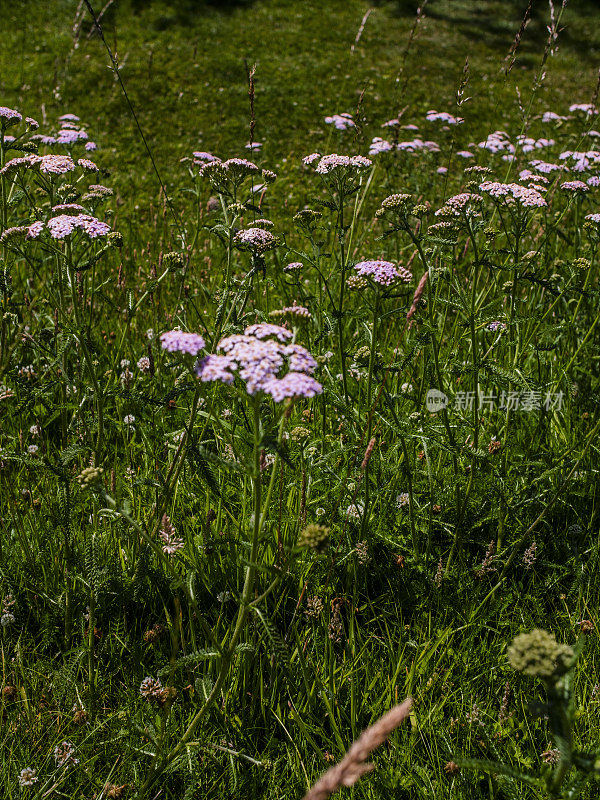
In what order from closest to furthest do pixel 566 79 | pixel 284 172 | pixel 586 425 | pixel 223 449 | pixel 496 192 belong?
pixel 496 192, pixel 223 449, pixel 586 425, pixel 284 172, pixel 566 79

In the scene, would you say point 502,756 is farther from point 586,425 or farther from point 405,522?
point 586,425

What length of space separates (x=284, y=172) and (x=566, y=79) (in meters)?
12.4

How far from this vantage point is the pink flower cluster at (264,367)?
4.49ft

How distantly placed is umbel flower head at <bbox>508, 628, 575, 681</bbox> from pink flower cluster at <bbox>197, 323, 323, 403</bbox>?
0.72 m

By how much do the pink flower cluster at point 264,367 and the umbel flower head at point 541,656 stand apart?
72cm

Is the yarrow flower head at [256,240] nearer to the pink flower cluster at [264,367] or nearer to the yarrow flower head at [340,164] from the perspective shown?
the yarrow flower head at [340,164]

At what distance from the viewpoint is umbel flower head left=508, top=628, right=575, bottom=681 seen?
3.79 ft

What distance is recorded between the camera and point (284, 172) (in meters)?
7.80

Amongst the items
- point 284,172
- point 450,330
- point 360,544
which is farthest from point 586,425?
point 284,172

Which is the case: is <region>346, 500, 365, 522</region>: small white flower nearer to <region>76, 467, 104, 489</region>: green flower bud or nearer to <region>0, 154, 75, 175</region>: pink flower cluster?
<region>76, 467, 104, 489</region>: green flower bud

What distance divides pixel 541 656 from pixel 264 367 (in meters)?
0.88

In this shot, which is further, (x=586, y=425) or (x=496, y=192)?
(x=586, y=425)

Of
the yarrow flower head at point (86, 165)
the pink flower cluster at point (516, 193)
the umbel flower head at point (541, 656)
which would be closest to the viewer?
the umbel flower head at point (541, 656)

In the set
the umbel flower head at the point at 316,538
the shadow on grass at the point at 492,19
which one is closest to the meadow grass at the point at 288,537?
the umbel flower head at the point at 316,538
